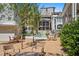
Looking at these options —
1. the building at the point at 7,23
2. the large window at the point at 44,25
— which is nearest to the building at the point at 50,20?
the large window at the point at 44,25

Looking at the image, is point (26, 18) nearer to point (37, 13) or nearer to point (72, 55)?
point (37, 13)

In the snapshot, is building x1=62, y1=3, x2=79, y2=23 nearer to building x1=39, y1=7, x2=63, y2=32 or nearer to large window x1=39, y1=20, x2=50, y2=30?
building x1=39, y1=7, x2=63, y2=32

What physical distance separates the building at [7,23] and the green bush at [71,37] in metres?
A: 1.09

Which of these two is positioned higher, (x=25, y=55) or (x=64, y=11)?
(x=64, y=11)

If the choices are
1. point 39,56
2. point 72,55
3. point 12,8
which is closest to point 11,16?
point 12,8

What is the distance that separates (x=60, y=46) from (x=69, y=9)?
84 cm

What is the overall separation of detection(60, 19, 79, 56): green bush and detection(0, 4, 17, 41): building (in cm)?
109

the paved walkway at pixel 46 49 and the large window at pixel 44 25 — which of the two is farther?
the paved walkway at pixel 46 49

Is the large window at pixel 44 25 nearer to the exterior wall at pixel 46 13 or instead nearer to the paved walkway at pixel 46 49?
the exterior wall at pixel 46 13

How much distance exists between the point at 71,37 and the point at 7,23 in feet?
4.67

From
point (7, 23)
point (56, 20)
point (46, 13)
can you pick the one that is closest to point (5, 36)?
point (7, 23)

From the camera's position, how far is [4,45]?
5.89 m

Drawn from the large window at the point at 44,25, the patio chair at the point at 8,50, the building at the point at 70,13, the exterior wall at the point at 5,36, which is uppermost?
the building at the point at 70,13

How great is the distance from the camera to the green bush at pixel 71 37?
19.2ft
